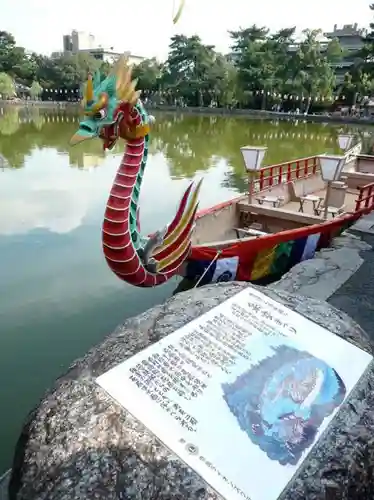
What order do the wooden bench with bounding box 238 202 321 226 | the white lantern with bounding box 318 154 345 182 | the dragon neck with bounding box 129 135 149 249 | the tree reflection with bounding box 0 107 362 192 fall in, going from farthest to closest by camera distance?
the tree reflection with bounding box 0 107 362 192 < the wooden bench with bounding box 238 202 321 226 < the white lantern with bounding box 318 154 345 182 < the dragon neck with bounding box 129 135 149 249

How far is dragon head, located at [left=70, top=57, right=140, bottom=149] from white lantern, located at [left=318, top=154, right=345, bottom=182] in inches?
111

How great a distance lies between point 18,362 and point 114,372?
2.94m

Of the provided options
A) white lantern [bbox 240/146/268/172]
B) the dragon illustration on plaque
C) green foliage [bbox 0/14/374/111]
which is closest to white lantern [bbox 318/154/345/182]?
white lantern [bbox 240/146/268/172]

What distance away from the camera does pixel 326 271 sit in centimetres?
454

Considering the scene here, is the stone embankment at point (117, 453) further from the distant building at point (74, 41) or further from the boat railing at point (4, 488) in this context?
the distant building at point (74, 41)

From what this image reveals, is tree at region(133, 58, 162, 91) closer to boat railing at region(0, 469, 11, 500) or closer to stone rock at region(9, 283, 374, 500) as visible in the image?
boat railing at region(0, 469, 11, 500)

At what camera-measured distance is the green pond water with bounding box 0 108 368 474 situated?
4363 millimetres

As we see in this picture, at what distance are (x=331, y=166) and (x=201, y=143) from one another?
53.4ft

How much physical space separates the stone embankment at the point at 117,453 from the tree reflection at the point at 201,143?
34.8 feet

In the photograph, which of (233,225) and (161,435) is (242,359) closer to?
(161,435)

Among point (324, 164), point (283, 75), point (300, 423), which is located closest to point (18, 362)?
point (300, 423)

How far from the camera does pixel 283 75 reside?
3588 cm

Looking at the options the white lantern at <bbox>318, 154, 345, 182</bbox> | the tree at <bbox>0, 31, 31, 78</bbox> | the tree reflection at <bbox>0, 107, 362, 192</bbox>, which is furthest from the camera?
the tree at <bbox>0, 31, 31, 78</bbox>

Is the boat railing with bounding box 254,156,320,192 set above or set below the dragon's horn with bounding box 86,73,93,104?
below
